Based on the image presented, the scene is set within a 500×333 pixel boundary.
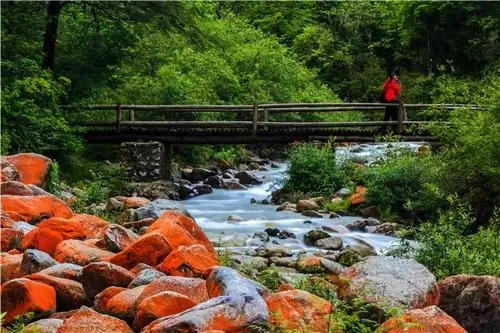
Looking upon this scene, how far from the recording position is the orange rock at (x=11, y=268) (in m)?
6.49

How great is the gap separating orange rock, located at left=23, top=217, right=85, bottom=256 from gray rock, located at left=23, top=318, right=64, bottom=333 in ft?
7.12

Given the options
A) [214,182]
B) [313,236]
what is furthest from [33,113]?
[313,236]

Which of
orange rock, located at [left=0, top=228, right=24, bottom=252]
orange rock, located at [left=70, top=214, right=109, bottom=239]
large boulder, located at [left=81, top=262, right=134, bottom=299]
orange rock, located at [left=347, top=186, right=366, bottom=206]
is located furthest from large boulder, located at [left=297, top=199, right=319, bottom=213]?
large boulder, located at [left=81, top=262, right=134, bottom=299]

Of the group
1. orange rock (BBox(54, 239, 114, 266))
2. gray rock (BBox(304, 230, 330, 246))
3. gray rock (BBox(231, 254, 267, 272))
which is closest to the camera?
orange rock (BBox(54, 239, 114, 266))

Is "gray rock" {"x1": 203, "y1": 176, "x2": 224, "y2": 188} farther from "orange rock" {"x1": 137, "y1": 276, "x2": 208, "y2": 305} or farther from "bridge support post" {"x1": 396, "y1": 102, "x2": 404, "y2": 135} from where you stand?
"orange rock" {"x1": 137, "y1": 276, "x2": 208, "y2": 305}

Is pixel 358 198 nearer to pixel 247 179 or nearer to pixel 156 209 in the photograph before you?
pixel 247 179

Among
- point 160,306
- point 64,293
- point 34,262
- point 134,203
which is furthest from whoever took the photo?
point 134,203

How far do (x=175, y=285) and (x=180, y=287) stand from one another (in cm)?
Answer: 4

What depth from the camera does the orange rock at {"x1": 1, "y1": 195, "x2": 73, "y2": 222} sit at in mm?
8961

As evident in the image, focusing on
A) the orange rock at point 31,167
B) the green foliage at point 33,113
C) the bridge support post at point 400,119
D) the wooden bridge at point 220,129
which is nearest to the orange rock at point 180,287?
the orange rock at point 31,167

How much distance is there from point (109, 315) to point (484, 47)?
77.3 ft

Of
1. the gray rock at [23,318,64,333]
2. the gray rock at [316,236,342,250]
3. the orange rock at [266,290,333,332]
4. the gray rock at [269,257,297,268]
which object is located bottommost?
the gray rock at [316,236,342,250]

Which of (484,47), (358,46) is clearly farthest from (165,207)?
(358,46)

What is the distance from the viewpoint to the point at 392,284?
6.05m
